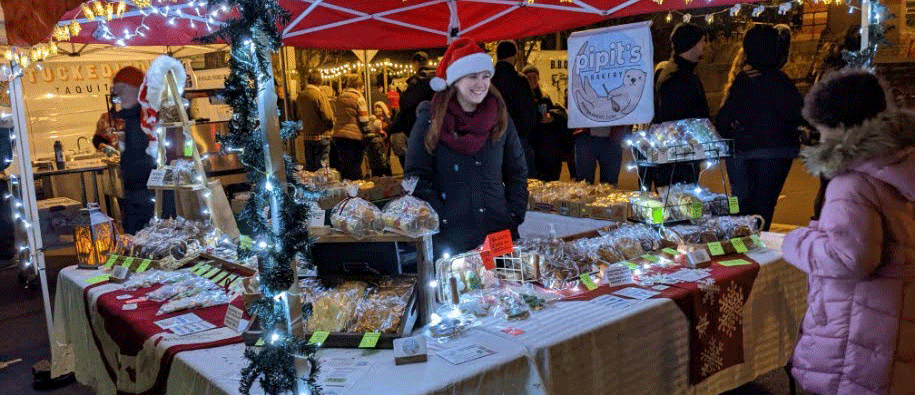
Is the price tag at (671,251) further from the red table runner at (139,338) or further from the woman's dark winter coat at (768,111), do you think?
the woman's dark winter coat at (768,111)

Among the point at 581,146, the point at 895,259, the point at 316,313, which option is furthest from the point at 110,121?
the point at 895,259

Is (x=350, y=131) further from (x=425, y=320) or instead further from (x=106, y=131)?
(x=425, y=320)

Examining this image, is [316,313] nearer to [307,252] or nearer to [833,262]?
[307,252]

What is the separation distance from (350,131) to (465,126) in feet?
18.6

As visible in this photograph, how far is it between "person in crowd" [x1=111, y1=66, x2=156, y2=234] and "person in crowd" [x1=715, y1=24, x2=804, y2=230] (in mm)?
4118

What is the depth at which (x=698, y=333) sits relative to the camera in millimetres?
Answer: 2445

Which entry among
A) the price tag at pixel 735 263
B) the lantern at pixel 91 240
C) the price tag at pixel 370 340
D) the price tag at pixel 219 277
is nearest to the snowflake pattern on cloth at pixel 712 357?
the price tag at pixel 735 263

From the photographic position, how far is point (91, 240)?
3.21 meters

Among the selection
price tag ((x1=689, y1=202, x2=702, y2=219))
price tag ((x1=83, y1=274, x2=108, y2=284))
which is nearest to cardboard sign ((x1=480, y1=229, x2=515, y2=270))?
price tag ((x1=689, y1=202, x2=702, y2=219))

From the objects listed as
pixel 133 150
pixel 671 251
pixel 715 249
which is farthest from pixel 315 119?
pixel 715 249

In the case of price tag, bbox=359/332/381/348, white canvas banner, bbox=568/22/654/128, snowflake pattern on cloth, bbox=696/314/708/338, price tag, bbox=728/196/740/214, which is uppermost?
white canvas banner, bbox=568/22/654/128

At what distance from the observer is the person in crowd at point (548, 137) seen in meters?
6.78

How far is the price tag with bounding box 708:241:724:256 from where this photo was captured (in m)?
2.88

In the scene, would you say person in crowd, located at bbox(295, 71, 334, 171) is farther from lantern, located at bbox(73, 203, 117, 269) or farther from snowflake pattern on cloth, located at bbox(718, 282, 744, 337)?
snowflake pattern on cloth, located at bbox(718, 282, 744, 337)
